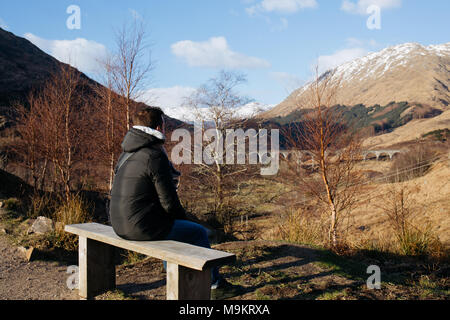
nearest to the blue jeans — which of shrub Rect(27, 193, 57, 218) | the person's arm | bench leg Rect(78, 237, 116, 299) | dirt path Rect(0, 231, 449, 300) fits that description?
the person's arm

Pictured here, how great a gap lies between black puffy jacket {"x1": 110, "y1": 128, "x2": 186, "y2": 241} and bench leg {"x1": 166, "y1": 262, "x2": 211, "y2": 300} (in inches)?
17.4

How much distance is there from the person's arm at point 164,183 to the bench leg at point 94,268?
Answer: 1116 mm

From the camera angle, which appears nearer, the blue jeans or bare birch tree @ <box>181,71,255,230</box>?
the blue jeans

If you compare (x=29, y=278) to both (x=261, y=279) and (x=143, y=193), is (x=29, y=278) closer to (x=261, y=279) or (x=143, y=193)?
(x=143, y=193)

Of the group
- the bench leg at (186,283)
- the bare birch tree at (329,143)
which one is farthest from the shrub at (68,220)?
the bare birch tree at (329,143)

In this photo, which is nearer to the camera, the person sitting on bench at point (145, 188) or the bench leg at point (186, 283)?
the bench leg at point (186, 283)

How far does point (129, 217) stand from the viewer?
299cm

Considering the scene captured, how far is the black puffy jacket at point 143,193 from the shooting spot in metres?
2.90

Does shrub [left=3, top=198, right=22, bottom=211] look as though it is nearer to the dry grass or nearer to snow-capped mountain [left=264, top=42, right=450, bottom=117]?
the dry grass

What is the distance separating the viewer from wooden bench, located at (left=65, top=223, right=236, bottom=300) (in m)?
2.62

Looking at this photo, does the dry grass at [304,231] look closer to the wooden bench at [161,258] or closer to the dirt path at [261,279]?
the dirt path at [261,279]

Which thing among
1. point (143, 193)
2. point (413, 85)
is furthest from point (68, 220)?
point (413, 85)

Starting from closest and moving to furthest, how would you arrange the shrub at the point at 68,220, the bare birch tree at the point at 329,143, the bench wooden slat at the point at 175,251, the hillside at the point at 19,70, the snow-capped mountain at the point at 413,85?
the bench wooden slat at the point at 175,251
the shrub at the point at 68,220
the bare birch tree at the point at 329,143
the hillside at the point at 19,70
the snow-capped mountain at the point at 413,85

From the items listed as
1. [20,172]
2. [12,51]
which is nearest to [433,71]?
[12,51]
